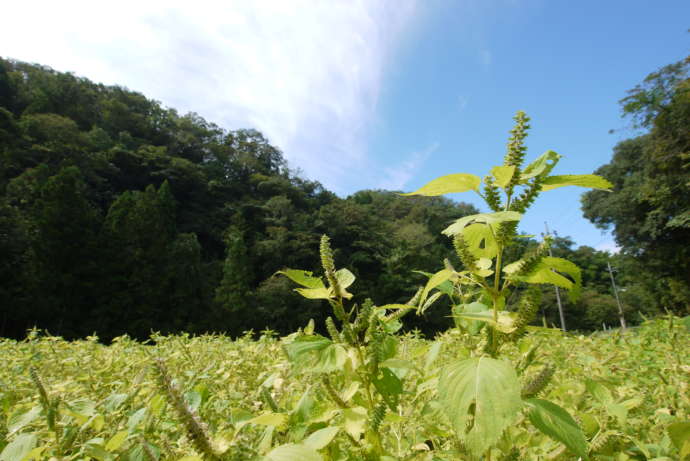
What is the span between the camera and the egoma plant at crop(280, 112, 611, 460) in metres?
0.47

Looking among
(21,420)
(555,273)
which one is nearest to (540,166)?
(555,273)

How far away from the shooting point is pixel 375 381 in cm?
67

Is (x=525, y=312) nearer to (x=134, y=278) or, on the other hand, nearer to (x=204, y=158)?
(x=134, y=278)

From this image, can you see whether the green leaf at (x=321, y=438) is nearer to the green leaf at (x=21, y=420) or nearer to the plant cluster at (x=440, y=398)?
the plant cluster at (x=440, y=398)

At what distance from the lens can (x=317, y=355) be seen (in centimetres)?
62

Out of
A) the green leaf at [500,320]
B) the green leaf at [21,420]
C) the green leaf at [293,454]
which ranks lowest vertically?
the green leaf at [21,420]

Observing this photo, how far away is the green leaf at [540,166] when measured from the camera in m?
0.59

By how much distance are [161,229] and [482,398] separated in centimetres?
2386

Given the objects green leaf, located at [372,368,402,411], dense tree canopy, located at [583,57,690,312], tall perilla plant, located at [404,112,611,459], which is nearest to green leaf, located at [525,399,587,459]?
tall perilla plant, located at [404,112,611,459]

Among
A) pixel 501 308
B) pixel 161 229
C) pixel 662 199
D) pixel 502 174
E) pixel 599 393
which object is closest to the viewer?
pixel 502 174

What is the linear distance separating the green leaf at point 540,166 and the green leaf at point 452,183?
0.26 ft

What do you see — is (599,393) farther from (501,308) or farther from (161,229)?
(161,229)

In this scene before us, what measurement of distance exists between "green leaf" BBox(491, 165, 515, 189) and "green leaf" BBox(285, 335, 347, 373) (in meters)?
0.40

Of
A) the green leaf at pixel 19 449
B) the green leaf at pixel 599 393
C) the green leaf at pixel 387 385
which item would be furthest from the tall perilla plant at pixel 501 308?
the green leaf at pixel 19 449
